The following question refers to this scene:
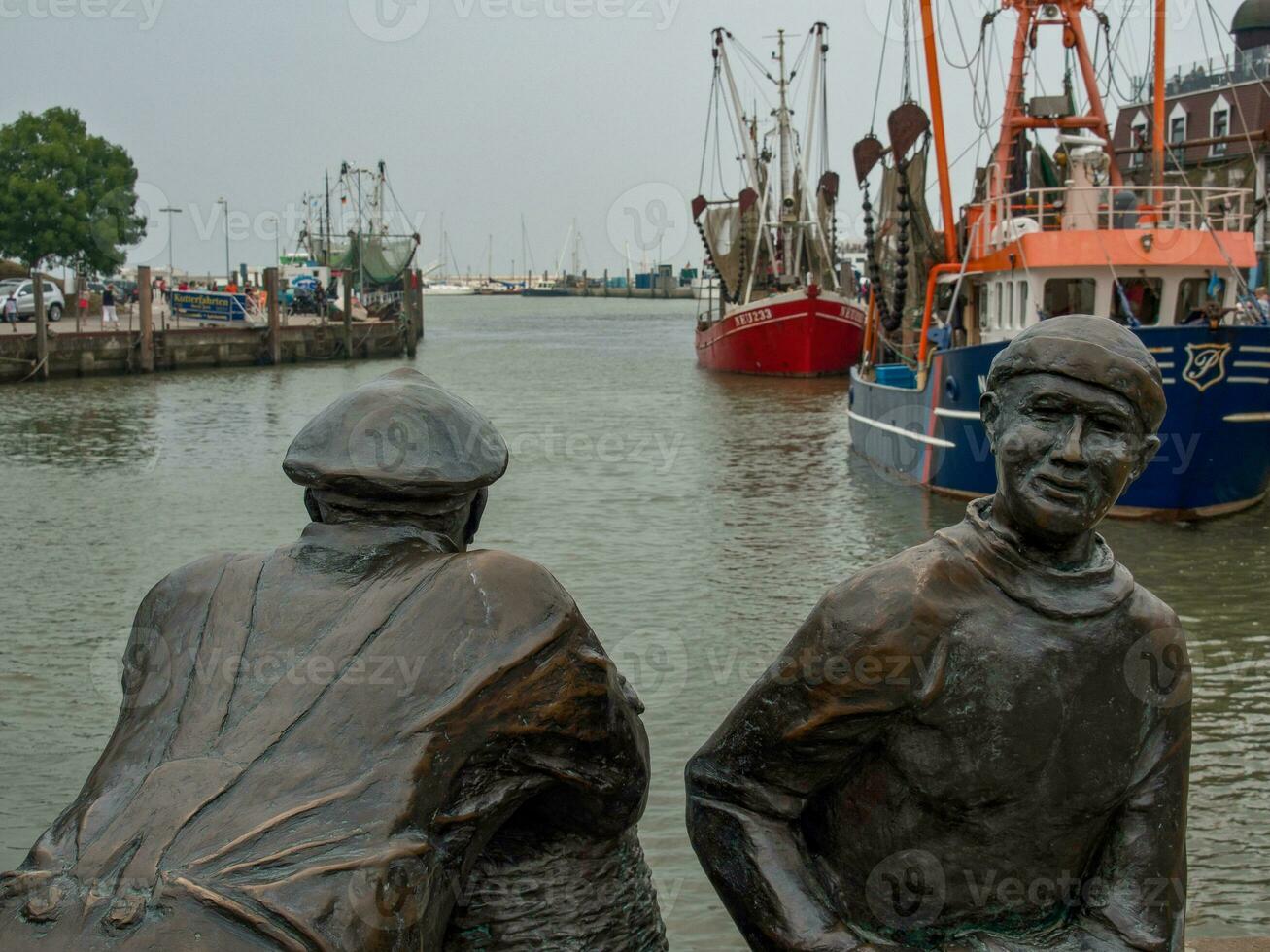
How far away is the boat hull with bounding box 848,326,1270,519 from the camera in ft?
54.0

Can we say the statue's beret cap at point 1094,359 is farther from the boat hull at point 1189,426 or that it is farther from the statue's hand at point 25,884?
the boat hull at point 1189,426

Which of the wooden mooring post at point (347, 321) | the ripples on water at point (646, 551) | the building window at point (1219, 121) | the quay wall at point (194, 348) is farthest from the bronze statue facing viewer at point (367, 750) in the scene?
the building window at point (1219, 121)

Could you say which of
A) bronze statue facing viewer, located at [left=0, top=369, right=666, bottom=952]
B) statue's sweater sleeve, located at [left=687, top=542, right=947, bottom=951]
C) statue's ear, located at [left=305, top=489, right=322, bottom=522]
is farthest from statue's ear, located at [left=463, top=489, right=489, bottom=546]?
statue's sweater sleeve, located at [left=687, top=542, right=947, bottom=951]

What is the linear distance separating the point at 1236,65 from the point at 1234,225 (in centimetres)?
3404

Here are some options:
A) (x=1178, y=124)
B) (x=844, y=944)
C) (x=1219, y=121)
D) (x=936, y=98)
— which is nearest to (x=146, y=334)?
(x=936, y=98)

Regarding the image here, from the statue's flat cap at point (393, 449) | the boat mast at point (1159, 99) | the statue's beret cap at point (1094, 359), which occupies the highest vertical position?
the boat mast at point (1159, 99)

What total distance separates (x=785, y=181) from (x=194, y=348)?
721 inches

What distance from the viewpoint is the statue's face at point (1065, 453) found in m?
2.25

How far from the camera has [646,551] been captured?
51.4 ft

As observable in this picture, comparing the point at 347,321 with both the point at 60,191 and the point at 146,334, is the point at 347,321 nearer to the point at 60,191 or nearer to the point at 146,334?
the point at 146,334

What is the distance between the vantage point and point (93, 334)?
40438mm

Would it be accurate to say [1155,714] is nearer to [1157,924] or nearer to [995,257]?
[1157,924]

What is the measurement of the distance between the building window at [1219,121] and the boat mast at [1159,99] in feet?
100

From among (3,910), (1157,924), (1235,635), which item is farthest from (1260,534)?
(3,910)
